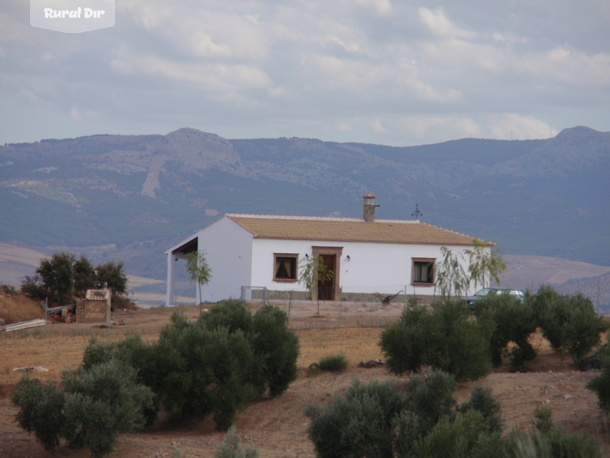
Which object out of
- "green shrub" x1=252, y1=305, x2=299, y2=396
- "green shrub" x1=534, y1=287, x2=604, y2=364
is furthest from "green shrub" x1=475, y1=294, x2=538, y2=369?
"green shrub" x1=252, y1=305, x2=299, y2=396

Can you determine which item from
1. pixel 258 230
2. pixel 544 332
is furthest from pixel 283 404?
pixel 258 230

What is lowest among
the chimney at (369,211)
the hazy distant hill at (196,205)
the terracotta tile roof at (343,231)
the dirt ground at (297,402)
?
the dirt ground at (297,402)

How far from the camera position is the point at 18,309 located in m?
35.5

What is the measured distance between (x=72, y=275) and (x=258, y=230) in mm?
8838

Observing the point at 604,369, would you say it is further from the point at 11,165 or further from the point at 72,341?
the point at 11,165

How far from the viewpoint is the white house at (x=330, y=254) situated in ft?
128

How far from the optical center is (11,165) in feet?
597

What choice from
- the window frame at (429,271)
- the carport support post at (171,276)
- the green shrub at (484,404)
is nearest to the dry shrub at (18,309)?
the carport support post at (171,276)

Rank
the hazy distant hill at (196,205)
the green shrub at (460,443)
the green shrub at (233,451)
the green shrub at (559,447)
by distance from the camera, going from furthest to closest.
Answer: the hazy distant hill at (196,205), the green shrub at (233,451), the green shrub at (460,443), the green shrub at (559,447)

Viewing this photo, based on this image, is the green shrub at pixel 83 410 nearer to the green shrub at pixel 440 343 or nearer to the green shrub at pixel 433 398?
the green shrub at pixel 433 398

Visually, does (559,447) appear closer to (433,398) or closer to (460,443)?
(460,443)

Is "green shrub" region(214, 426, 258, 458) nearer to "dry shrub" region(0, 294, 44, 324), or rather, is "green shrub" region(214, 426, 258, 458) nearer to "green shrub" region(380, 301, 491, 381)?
"green shrub" region(380, 301, 491, 381)

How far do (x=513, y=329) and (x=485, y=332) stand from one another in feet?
4.72

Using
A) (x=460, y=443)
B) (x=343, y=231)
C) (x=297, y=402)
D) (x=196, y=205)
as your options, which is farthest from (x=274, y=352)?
(x=196, y=205)
